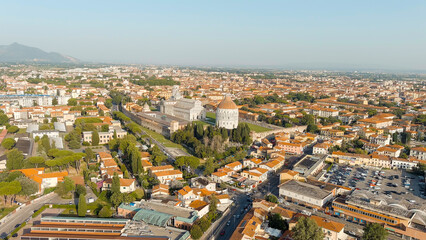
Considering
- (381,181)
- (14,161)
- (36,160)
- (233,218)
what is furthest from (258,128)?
(14,161)

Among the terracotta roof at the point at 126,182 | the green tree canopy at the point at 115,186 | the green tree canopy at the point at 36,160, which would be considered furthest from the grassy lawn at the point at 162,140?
the green tree canopy at the point at 115,186

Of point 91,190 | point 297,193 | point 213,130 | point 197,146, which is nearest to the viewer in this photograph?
point 297,193

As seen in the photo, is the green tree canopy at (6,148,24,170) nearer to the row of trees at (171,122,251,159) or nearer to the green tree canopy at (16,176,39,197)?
the green tree canopy at (16,176,39,197)

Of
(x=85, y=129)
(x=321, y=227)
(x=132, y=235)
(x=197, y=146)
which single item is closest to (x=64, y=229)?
(x=132, y=235)

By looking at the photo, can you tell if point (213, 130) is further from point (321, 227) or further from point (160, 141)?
point (321, 227)

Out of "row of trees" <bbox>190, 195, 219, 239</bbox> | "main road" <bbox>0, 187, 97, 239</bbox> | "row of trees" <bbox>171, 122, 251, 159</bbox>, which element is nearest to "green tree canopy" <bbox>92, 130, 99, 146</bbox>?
"row of trees" <bbox>171, 122, 251, 159</bbox>

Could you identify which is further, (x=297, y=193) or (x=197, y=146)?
(x=197, y=146)

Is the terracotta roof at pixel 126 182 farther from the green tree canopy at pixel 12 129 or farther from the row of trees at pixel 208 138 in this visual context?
the green tree canopy at pixel 12 129
